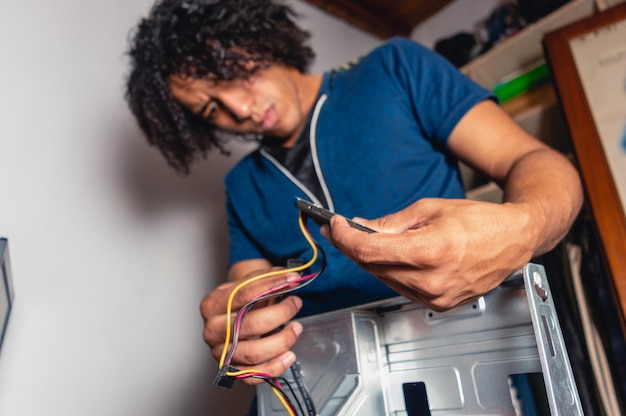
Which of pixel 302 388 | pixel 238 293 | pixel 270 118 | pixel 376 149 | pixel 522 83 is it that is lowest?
pixel 302 388

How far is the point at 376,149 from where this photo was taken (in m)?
0.72

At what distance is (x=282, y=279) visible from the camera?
1.68 ft

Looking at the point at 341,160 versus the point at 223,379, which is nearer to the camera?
the point at 223,379

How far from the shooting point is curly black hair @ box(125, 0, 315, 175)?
0.83 metres

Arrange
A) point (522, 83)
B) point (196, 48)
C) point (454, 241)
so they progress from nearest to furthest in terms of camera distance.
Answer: point (454, 241) → point (196, 48) → point (522, 83)

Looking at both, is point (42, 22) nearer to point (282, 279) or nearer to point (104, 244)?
point (104, 244)

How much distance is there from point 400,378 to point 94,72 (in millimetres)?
1072

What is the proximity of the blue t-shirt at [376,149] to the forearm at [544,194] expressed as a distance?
141 mm

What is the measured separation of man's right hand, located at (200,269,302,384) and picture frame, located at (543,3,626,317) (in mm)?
694

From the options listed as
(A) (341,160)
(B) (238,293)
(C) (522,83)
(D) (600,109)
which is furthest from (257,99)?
(C) (522,83)

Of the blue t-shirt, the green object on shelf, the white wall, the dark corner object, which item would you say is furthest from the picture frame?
the dark corner object

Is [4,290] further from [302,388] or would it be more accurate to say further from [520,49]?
[520,49]

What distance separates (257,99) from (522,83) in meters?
0.89

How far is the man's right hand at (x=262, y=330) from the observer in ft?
1.67
